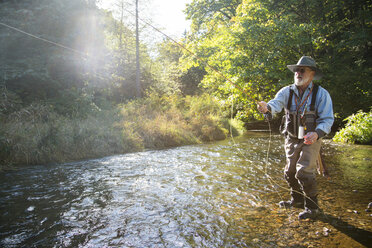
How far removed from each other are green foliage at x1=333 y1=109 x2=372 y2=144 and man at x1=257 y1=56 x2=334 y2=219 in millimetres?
8711

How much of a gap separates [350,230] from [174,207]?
2.48 metres

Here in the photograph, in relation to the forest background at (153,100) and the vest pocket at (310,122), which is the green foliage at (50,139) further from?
the vest pocket at (310,122)

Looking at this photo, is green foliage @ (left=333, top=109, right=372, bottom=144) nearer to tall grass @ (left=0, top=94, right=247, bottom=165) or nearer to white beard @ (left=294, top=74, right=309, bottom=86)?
tall grass @ (left=0, top=94, right=247, bottom=165)

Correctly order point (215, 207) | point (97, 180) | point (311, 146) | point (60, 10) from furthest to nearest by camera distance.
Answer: point (60, 10), point (97, 180), point (215, 207), point (311, 146)

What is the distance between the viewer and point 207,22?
67.4ft

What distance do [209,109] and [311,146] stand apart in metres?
12.4

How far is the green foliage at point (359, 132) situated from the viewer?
10625 millimetres

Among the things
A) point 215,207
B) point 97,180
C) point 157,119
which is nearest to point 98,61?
point 157,119

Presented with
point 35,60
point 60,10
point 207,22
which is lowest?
point 35,60

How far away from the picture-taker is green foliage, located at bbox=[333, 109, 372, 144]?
1062 centimetres

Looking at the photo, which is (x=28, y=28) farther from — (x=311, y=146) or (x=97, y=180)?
(x=311, y=146)

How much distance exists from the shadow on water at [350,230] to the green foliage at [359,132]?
8.86 m

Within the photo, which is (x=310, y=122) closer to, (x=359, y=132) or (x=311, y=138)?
(x=311, y=138)

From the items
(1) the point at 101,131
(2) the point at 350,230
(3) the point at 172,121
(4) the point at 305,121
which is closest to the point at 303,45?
(3) the point at 172,121
